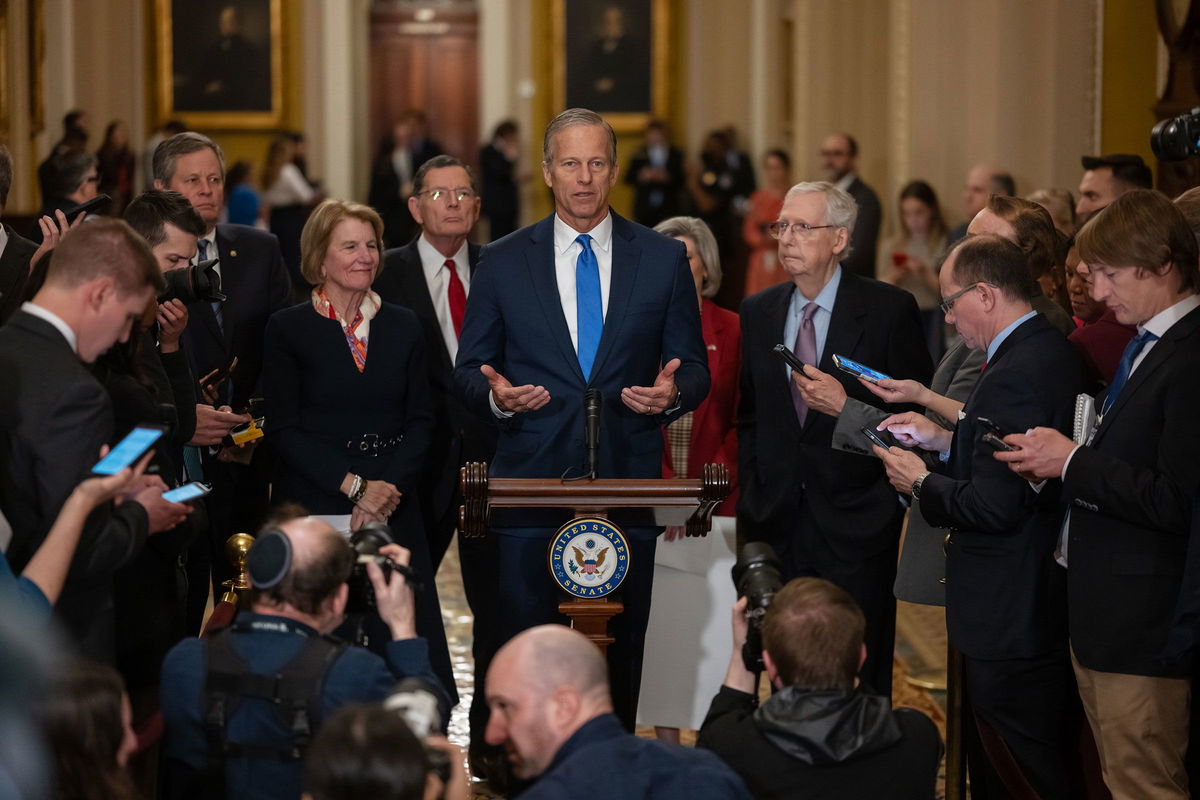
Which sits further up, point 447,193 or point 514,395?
point 447,193

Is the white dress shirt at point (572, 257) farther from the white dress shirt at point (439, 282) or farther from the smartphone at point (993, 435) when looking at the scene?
the white dress shirt at point (439, 282)

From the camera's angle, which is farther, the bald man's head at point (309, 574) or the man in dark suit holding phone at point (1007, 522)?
the man in dark suit holding phone at point (1007, 522)

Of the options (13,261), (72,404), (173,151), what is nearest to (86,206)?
(13,261)

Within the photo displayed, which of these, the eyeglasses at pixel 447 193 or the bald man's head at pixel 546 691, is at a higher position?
the eyeglasses at pixel 447 193

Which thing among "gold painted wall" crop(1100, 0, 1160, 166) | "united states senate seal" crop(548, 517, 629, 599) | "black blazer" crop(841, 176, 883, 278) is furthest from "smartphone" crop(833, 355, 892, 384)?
"black blazer" crop(841, 176, 883, 278)

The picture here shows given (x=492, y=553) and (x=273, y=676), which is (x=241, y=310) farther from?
(x=273, y=676)

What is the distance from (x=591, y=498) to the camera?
11.9ft

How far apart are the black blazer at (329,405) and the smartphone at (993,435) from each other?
1850mm

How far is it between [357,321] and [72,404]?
6.09ft

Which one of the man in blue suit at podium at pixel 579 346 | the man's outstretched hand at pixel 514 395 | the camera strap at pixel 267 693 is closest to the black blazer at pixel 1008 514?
the man in blue suit at podium at pixel 579 346

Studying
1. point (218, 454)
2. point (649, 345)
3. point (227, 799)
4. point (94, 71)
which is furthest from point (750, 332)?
point (94, 71)

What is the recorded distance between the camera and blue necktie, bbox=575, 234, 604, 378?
A: 4.12 m

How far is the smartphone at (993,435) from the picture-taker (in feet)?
11.8

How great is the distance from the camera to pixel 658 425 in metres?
4.12
